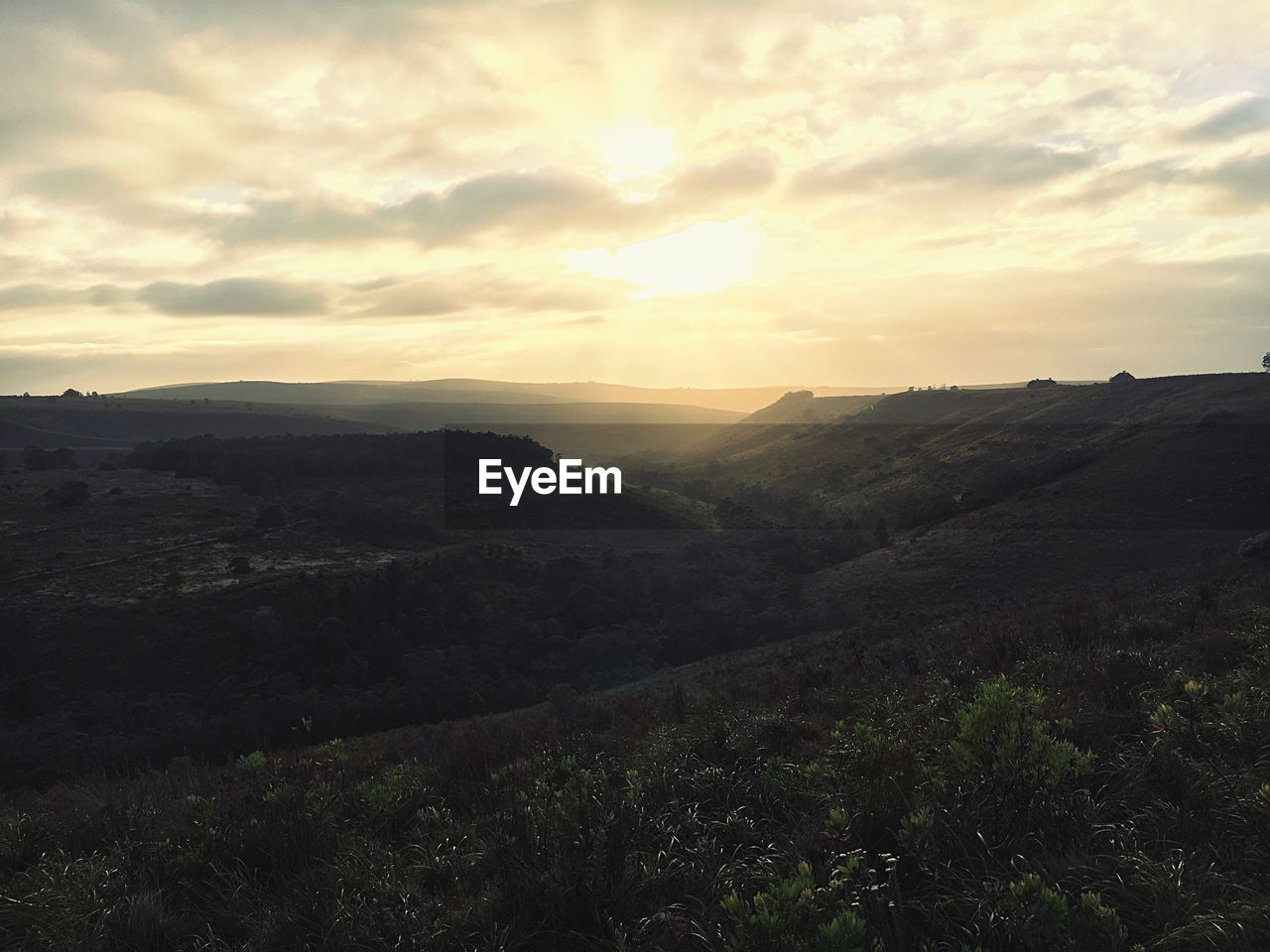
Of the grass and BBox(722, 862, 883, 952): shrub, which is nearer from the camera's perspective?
BBox(722, 862, 883, 952): shrub

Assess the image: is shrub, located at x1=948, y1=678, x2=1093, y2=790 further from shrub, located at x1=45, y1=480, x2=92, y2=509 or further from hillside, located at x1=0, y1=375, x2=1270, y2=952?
shrub, located at x1=45, y1=480, x2=92, y2=509

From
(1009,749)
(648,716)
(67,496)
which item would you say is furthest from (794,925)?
(67,496)

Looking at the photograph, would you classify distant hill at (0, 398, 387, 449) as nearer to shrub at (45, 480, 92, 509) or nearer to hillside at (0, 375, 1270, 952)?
hillside at (0, 375, 1270, 952)

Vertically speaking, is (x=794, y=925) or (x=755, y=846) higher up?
(x=794, y=925)

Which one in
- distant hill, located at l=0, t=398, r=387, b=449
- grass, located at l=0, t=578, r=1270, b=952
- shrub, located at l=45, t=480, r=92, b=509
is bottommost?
shrub, located at l=45, t=480, r=92, b=509

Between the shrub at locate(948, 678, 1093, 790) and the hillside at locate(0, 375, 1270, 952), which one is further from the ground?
the shrub at locate(948, 678, 1093, 790)

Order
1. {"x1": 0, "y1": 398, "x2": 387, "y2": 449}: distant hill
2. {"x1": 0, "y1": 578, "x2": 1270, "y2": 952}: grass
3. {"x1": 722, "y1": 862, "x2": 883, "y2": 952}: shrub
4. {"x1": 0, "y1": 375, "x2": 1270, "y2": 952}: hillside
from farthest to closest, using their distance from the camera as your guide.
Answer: {"x1": 0, "y1": 398, "x2": 387, "y2": 449}: distant hill < {"x1": 0, "y1": 375, "x2": 1270, "y2": 952}: hillside < {"x1": 0, "y1": 578, "x2": 1270, "y2": 952}: grass < {"x1": 722, "y1": 862, "x2": 883, "y2": 952}: shrub

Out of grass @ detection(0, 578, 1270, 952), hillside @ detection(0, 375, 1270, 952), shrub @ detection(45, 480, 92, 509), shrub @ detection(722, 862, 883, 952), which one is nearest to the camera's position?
shrub @ detection(722, 862, 883, 952)

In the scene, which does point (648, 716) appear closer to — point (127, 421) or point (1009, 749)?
point (1009, 749)

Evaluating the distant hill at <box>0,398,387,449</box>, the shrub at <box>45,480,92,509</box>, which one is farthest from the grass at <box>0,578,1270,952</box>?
the distant hill at <box>0,398,387,449</box>

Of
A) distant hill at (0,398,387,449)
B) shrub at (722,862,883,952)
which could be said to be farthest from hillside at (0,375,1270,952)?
distant hill at (0,398,387,449)

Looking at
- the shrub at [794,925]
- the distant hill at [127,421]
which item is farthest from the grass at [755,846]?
the distant hill at [127,421]
